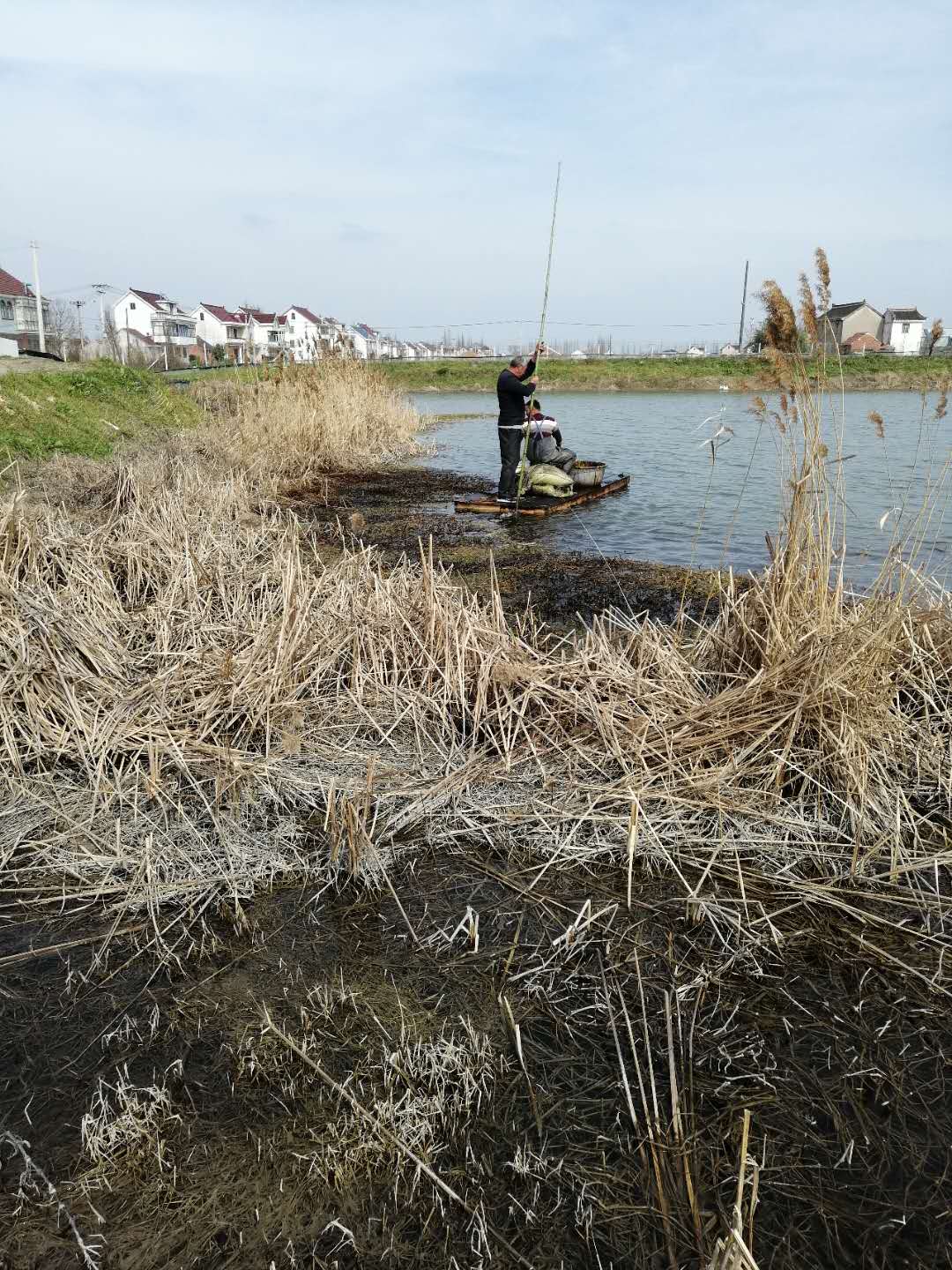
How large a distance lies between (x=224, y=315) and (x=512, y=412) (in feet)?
249

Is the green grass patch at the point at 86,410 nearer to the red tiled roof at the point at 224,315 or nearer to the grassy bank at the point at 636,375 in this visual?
the grassy bank at the point at 636,375

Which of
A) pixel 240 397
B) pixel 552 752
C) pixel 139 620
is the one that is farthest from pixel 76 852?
pixel 240 397

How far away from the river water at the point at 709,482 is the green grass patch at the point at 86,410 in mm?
5953

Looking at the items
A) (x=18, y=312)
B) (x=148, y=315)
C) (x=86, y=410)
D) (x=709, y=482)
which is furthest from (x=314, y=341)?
(x=148, y=315)

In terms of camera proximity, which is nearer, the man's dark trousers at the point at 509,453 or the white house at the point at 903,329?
the man's dark trousers at the point at 509,453

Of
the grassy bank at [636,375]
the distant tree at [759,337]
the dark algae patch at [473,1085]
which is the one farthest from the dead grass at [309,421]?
the grassy bank at [636,375]

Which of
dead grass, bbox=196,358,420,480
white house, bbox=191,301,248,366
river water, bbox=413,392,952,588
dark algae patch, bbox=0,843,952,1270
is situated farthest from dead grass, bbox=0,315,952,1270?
white house, bbox=191,301,248,366

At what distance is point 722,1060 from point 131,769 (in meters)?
2.70

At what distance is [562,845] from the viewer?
3.17m

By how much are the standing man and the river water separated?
2.96 feet

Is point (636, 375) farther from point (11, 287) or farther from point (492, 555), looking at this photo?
point (492, 555)

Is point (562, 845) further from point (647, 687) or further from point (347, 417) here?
point (347, 417)

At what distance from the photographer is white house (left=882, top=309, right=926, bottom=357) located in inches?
2623

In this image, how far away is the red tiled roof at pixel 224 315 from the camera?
250 ft
